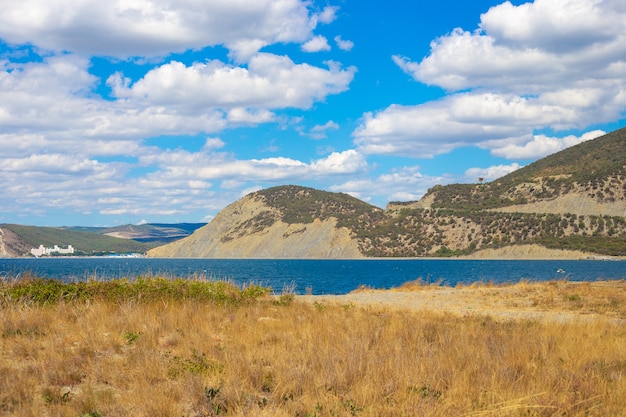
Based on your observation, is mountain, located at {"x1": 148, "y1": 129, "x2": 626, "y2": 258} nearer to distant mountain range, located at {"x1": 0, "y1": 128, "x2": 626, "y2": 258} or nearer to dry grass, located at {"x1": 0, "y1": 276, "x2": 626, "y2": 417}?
distant mountain range, located at {"x1": 0, "y1": 128, "x2": 626, "y2": 258}

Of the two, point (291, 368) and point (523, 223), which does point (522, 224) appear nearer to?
point (523, 223)

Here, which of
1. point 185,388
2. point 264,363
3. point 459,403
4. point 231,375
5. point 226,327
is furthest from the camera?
point 226,327

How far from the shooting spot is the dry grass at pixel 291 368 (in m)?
6.88

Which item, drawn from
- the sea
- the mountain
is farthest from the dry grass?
the mountain

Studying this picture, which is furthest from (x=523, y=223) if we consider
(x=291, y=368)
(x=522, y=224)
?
(x=291, y=368)

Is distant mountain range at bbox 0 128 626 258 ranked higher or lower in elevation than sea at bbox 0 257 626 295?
higher

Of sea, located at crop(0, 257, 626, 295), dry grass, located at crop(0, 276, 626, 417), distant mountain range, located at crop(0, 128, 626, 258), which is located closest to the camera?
dry grass, located at crop(0, 276, 626, 417)

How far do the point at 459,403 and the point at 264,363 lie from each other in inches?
137

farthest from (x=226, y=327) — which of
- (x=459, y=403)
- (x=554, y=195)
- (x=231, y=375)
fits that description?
(x=554, y=195)

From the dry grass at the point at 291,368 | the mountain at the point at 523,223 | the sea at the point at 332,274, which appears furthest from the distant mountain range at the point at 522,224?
the dry grass at the point at 291,368

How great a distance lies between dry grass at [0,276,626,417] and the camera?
688cm

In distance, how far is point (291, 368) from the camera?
8188 mm

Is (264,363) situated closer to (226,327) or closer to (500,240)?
(226,327)

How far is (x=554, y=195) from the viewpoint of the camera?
170 meters
